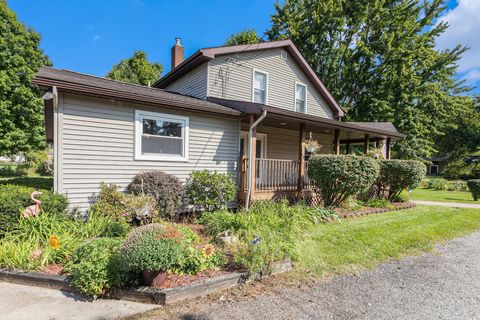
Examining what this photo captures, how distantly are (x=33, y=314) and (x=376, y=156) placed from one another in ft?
41.3

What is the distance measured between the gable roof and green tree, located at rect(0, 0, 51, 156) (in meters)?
14.0

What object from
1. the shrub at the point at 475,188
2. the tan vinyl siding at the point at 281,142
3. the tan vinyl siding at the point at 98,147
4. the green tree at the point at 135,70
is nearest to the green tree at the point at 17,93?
the green tree at the point at 135,70

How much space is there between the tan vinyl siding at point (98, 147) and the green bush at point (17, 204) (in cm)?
53

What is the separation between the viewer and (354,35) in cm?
2186

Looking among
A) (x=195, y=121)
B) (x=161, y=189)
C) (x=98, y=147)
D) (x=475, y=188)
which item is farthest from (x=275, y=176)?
(x=475, y=188)

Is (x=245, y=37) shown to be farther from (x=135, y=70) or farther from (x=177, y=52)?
(x=135, y=70)

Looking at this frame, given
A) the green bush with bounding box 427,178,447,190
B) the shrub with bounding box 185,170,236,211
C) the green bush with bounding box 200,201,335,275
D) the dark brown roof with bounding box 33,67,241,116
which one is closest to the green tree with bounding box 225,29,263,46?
the dark brown roof with bounding box 33,67,241,116

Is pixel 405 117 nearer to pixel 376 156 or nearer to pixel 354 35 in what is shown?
pixel 354 35

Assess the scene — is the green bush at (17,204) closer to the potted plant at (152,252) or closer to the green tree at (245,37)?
the potted plant at (152,252)

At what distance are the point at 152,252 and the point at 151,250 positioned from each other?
28mm

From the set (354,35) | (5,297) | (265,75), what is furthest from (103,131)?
A: (354,35)

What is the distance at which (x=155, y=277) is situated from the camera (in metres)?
3.39

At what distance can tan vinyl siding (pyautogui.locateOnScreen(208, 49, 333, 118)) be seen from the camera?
10.5 m

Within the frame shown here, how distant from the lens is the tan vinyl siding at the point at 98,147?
238 inches
